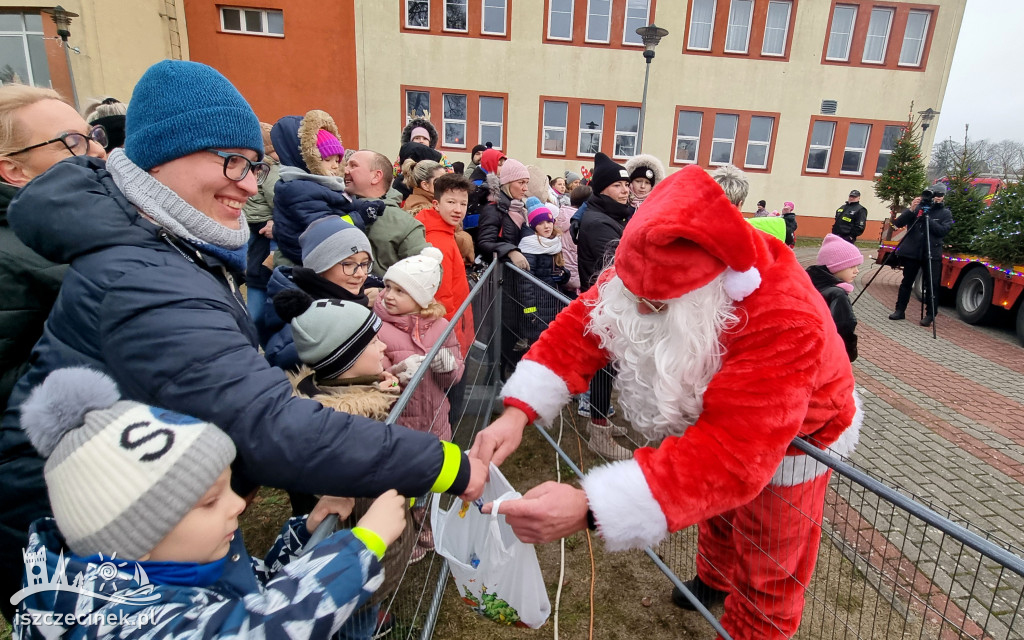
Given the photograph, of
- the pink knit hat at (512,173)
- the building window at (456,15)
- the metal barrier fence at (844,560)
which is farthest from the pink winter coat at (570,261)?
the building window at (456,15)

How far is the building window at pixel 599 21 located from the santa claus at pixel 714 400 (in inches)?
745

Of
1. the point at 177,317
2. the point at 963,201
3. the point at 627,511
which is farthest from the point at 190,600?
the point at 963,201

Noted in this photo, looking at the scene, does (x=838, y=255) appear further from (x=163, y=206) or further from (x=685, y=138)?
(x=685, y=138)

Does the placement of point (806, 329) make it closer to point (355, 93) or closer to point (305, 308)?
point (305, 308)

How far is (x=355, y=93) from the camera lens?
17.8m

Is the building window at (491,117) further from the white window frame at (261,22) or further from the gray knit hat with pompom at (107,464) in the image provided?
the gray knit hat with pompom at (107,464)

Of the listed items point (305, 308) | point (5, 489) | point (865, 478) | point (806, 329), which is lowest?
point (5, 489)

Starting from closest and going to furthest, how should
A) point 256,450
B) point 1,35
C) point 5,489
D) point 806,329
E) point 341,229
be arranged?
point 256,450, point 5,489, point 806,329, point 341,229, point 1,35

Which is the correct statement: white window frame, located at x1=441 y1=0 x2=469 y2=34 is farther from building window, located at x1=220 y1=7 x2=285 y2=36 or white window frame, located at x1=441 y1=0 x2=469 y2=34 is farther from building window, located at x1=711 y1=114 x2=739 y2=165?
building window, located at x1=711 y1=114 x2=739 y2=165

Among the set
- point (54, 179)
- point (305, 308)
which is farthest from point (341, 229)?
point (54, 179)

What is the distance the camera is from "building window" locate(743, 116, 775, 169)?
1848 centimetres

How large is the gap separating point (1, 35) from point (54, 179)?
1941 centimetres

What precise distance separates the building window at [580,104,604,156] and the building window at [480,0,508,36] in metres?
3.88

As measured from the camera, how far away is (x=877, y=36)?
18.0 meters
